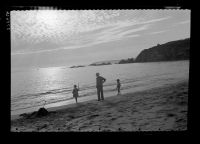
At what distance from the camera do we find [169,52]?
13775 cm

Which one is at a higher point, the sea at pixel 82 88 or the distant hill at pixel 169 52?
the distant hill at pixel 169 52

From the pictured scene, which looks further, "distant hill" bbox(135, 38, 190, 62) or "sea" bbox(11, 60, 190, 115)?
"distant hill" bbox(135, 38, 190, 62)

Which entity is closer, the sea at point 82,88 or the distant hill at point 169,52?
the sea at point 82,88

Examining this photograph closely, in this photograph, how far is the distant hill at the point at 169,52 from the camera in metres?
122

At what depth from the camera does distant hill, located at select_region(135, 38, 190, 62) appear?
121625 mm

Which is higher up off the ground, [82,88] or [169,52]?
[169,52]

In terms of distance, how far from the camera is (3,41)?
3.44 metres

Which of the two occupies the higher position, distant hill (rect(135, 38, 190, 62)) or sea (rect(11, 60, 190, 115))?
distant hill (rect(135, 38, 190, 62))

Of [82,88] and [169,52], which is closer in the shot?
[82,88]
